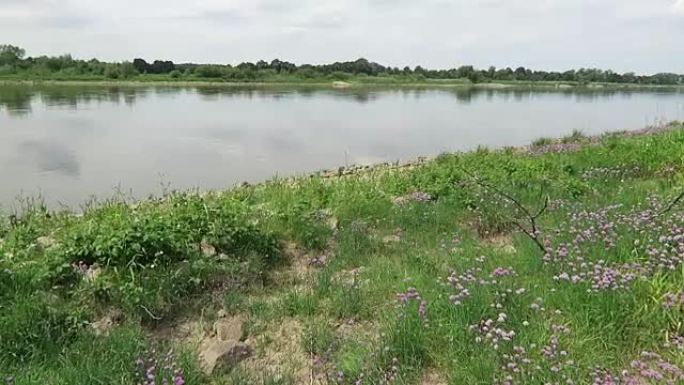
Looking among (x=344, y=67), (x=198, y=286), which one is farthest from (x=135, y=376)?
(x=344, y=67)

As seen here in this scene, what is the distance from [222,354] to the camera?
3.19 meters

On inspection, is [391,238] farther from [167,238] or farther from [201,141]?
[201,141]

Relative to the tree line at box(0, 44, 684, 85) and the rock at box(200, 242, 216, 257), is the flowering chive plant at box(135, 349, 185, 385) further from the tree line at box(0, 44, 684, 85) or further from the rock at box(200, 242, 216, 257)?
the tree line at box(0, 44, 684, 85)

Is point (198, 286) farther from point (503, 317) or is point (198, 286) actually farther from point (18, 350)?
point (503, 317)

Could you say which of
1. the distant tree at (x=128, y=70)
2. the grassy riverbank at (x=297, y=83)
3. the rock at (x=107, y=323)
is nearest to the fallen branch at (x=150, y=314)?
the rock at (x=107, y=323)

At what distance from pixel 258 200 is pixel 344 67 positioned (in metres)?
109

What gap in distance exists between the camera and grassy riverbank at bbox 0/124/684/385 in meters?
2.94

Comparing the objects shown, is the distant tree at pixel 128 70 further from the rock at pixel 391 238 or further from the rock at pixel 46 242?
the rock at pixel 391 238

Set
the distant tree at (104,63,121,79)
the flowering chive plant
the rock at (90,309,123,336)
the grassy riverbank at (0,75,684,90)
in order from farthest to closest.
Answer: the distant tree at (104,63,121,79), the grassy riverbank at (0,75,684,90), the rock at (90,309,123,336), the flowering chive plant

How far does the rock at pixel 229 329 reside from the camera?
11.6 ft

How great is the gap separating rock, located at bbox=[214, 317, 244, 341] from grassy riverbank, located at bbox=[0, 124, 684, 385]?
→ 17 mm

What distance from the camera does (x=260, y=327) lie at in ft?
12.0

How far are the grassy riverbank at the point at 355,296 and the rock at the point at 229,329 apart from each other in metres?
0.02

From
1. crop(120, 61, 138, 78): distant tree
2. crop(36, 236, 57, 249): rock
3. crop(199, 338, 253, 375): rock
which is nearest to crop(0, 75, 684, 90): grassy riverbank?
crop(120, 61, 138, 78): distant tree
